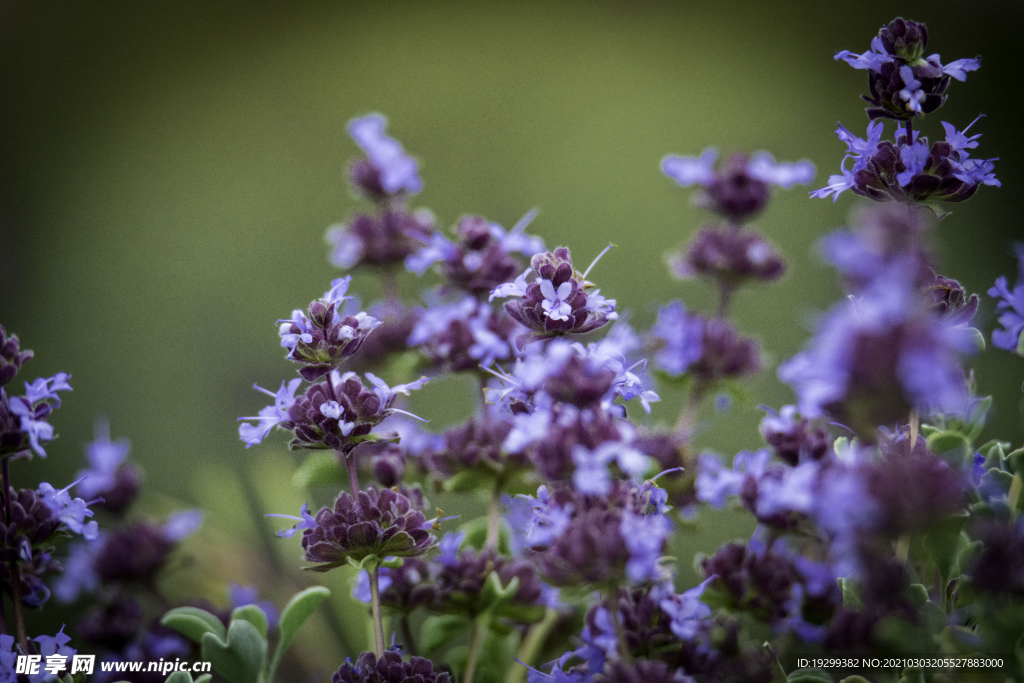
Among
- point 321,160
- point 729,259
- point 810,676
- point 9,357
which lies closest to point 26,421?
point 9,357

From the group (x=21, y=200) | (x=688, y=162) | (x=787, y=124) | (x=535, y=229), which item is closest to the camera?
(x=688, y=162)

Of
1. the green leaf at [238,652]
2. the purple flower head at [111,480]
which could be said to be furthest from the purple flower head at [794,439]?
the purple flower head at [111,480]

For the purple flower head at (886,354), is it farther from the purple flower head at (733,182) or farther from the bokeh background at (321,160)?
the bokeh background at (321,160)

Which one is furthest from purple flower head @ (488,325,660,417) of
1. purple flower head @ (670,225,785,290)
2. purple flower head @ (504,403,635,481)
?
purple flower head @ (670,225,785,290)

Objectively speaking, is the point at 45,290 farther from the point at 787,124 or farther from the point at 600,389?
the point at 787,124

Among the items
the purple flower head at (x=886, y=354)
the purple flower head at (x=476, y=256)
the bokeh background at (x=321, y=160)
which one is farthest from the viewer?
the bokeh background at (x=321, y=160)

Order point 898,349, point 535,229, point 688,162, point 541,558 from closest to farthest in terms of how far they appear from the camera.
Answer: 1. point 898,349
2. point 541,558
3. point 688,162
4. point 535,229

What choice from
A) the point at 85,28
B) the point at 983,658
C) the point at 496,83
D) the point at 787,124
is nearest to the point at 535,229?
the point at 496,83
